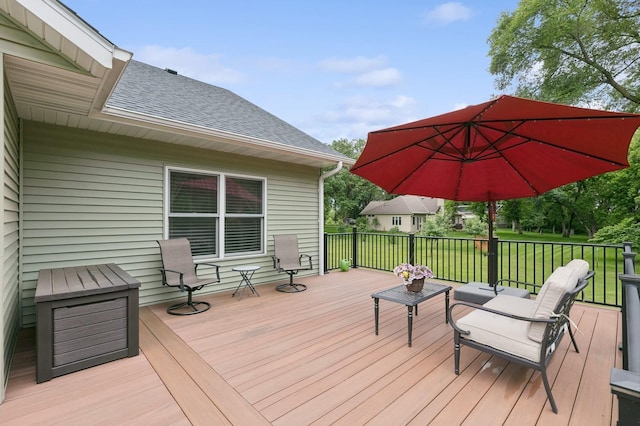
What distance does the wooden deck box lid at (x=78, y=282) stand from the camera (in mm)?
2486

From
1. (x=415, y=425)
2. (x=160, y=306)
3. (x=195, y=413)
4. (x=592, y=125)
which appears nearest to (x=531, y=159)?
(x=592, y=125)

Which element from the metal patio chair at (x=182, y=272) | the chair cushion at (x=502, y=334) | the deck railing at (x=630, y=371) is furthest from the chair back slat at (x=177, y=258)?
the deck railing at (x=630, y=371)

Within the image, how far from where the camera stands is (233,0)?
7.64 meters

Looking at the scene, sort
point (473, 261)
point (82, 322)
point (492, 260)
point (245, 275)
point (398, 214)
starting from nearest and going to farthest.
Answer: point (82, 322)
point (492, 260)
point (245, 275)
point (473, 261)
point (398, 214)

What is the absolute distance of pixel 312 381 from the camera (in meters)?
2.38

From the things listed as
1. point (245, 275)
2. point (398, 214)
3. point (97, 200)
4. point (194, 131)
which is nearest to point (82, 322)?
point (97, 200)

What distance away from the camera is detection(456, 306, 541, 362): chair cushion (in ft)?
7.13

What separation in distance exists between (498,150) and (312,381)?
312cm

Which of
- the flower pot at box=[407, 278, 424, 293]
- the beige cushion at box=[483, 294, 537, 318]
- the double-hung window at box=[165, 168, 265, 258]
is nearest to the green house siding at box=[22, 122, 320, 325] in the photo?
the double-hung window at box=[165, 168, 265, 258]

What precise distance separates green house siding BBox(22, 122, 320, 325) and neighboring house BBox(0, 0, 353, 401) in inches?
0.5

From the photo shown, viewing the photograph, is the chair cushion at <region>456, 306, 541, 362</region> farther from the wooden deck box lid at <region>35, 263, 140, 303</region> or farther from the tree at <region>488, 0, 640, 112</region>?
the tree at <region>488, 0, 640, 112</region>

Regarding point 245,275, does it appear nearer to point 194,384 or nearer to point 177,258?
point 177,258

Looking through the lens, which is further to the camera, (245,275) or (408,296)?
(245,275)

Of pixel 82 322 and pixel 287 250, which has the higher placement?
pixel 287 250
